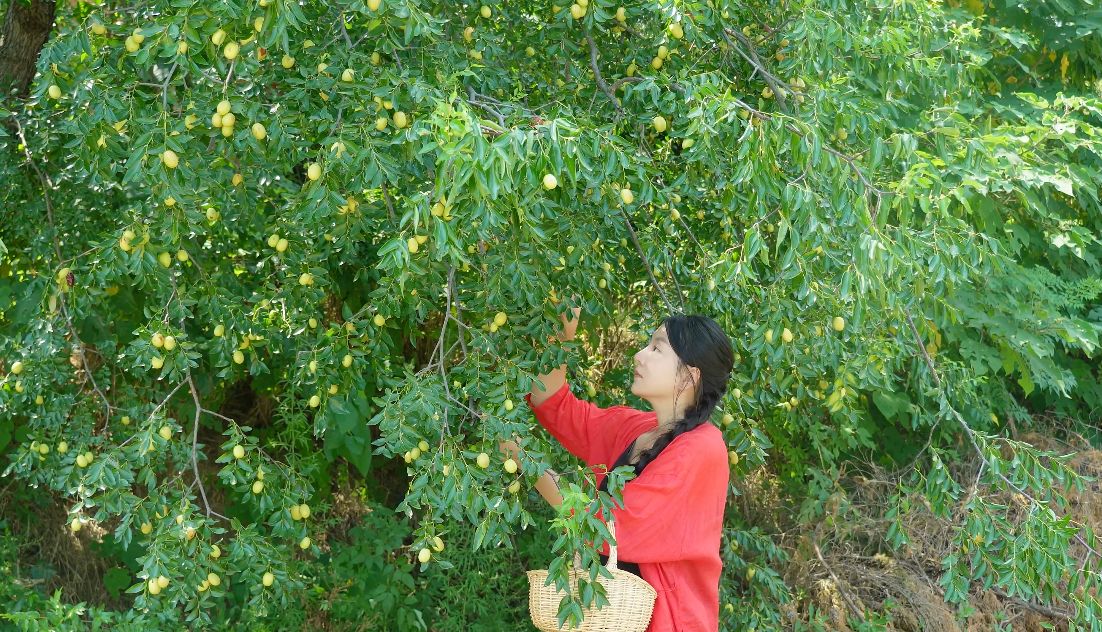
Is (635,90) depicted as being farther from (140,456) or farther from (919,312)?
(140,456)

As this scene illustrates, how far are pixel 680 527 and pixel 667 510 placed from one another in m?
0.05

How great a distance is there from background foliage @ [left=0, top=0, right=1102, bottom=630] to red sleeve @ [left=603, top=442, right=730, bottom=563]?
197 mm

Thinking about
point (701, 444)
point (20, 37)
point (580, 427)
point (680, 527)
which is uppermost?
point (20, 37)

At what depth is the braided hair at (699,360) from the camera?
8.07 feet

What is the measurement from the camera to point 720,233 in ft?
11.2

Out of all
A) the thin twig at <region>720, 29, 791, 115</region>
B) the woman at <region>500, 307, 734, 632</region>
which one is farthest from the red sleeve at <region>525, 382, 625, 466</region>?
the thin twig at <region>720, 29, 791, 115</region>

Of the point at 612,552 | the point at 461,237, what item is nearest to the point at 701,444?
the point at 612,552

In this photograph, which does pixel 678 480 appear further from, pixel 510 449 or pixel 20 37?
pixel 20 37

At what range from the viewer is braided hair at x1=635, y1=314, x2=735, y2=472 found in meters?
2.46

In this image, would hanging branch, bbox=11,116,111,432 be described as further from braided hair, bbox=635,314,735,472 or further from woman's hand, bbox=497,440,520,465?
braided hair, bbox=635,314,735,472

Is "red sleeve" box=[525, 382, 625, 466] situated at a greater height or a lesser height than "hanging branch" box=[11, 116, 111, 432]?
lesser

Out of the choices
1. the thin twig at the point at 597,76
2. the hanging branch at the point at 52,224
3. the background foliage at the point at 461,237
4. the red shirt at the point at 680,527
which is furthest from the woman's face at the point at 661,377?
the hanging branch at the point at 52,224

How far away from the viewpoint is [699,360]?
247 cm

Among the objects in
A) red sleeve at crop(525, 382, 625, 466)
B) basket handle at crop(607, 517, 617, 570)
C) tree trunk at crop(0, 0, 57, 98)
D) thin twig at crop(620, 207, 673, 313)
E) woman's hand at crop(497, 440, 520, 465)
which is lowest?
red sleeve at crop(525, 382, 625, 466)
